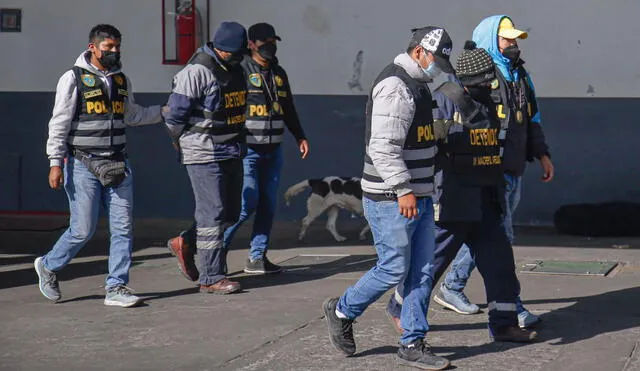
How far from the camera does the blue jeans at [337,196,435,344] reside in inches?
254

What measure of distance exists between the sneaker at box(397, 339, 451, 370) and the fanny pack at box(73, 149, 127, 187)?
260 cm

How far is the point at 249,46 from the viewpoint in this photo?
962cm

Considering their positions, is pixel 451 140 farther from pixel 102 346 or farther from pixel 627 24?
pixel 627 24

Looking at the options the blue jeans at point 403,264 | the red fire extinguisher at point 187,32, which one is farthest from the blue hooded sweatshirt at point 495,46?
the red fire extinguisher at point 187,32

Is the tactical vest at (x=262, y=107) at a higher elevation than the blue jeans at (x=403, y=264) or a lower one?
higher

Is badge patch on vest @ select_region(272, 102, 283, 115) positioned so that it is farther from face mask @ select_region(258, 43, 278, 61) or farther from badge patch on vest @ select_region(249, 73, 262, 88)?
face mask @ select_region(258, 43, 278, 61)

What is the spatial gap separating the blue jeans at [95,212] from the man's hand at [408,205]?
2.66 meters

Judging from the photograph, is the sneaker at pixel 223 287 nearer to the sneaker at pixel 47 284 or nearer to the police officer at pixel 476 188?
the sneaker at pixel 47 284

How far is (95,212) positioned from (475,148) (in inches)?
112

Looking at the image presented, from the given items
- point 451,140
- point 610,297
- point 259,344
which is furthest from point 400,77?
point 610,297

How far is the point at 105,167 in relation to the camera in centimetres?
820

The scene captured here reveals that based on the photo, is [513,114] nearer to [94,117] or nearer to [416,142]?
[416,142]

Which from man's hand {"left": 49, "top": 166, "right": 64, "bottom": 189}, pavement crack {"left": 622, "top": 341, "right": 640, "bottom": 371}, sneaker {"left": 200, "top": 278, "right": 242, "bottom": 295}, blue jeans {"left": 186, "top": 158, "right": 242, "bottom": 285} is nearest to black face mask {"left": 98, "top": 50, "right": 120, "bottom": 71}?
man's hand {"left": 49, "top": 166, "right": 64, "bottom": 189}

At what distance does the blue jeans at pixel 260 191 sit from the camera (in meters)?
9.57
